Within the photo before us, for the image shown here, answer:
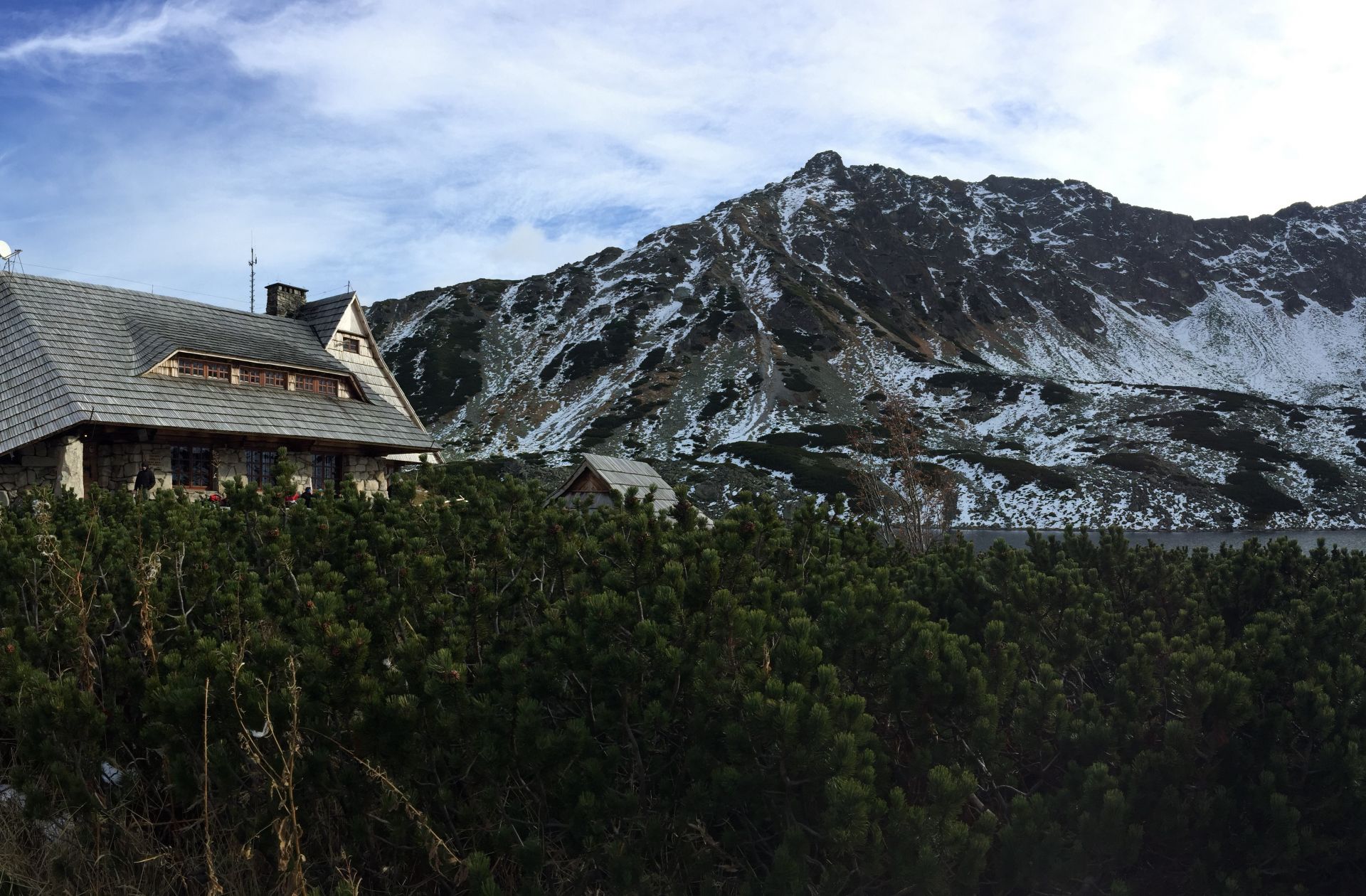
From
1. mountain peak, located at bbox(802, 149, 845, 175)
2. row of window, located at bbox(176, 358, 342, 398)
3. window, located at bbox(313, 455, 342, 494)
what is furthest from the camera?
mountain peak, located at bbox(802, 149, 845, 175)

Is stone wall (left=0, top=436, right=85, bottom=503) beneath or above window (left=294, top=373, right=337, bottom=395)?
beneath

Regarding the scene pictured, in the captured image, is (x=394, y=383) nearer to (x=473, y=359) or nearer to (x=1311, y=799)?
(x=1311, y=799)

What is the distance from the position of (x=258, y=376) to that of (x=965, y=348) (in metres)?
105

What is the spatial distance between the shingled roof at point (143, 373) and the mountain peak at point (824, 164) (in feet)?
556

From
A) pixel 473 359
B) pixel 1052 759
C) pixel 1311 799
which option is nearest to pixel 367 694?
pixel 1052 759

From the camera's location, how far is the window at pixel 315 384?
2327 centimetres

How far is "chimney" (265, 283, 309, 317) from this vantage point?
27.1 metres

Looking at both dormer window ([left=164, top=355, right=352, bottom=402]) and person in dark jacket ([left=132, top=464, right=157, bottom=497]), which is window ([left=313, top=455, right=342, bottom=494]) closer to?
dormer window ([left=164, top=355, right=352, bottom=402])

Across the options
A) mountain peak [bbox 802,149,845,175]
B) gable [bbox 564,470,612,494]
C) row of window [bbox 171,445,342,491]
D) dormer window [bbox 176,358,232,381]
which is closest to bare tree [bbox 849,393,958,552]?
gable [bbox 564,470,612,494]

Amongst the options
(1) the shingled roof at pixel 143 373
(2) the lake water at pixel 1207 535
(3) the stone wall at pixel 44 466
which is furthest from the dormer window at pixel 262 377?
(2) the lake water at pixel 1207 535

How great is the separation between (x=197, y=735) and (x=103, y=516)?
6586mm

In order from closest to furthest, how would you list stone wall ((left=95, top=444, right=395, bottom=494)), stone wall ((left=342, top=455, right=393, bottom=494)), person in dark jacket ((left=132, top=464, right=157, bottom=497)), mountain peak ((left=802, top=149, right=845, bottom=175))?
person in dark jacket ((left=132, top=464, right=157, bottom=497)) → stone wall ((left=95, top=444, right=395, bottom=494)) → stone wall ((left=342, top=455, right=393, bottom=494)) → mountain peak ((left=802, top=149, right=845, bottom=175))

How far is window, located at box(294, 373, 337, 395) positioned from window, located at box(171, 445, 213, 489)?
3274mm

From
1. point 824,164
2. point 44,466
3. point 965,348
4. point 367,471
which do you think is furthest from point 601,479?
point 824,164
